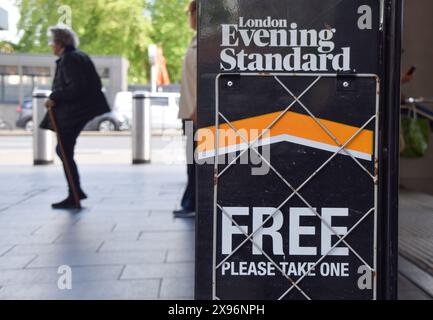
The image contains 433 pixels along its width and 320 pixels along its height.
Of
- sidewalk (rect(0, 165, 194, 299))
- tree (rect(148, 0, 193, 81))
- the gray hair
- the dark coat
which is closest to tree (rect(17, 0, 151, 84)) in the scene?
tree (rect(148, 0, 193, 81))

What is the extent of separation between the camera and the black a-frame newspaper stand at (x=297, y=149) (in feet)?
7.61

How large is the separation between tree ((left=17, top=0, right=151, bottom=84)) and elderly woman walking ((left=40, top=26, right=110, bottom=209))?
4515mm

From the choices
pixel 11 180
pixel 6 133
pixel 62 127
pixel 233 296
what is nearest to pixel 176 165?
pixel 11 180

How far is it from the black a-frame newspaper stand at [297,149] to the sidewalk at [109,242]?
122 cm

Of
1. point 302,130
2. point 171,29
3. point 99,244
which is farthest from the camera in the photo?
point 171,29

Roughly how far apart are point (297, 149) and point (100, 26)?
59.3 feet

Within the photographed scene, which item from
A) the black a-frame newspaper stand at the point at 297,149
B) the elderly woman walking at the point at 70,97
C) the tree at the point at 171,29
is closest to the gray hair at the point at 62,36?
the elderly woman walking at the point at 70,97

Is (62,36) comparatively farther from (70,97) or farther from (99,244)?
(99,244)

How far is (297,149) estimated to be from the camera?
2352 mm

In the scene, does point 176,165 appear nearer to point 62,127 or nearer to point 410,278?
point 62,127

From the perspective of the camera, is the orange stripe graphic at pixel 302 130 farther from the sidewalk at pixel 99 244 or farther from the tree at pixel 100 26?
the tree at pixel 100 26

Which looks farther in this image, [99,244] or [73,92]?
[73,92]

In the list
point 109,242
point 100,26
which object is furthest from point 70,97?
point 100,26
